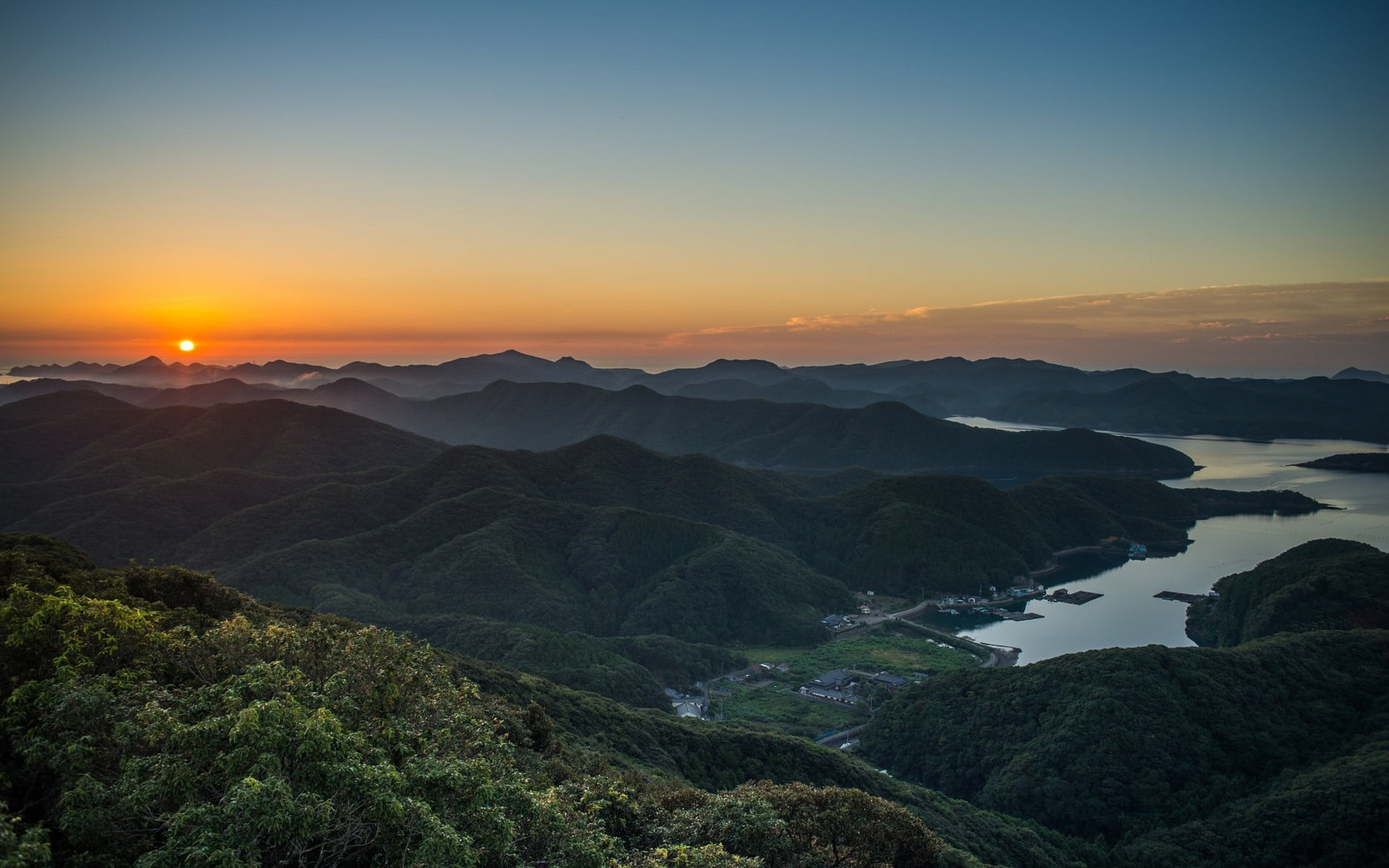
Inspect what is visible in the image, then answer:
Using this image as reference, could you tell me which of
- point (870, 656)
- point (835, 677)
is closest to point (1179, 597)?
point (870, 656)

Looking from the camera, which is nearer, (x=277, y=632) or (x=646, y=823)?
Answer: (x=277, y=632)

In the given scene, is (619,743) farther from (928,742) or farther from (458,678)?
(928,742)

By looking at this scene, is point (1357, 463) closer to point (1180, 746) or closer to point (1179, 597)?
point (1179, 597)

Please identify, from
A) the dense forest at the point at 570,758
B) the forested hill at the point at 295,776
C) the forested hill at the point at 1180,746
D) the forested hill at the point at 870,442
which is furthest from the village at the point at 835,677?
the forested hill at the point at 870,442

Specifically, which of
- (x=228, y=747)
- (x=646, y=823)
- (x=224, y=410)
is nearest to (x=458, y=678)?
(x=646, y=823)

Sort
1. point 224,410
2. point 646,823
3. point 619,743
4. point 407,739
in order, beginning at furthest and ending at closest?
1. point 224,410
2. point 619,743
3. point 646,823
4. point 407,739

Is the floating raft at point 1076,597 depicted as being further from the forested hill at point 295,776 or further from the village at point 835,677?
the forested hill at point 295,776

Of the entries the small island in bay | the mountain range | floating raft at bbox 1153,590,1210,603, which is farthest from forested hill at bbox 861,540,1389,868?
the small island in bay

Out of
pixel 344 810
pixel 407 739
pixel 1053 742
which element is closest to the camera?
pixel 344 810
